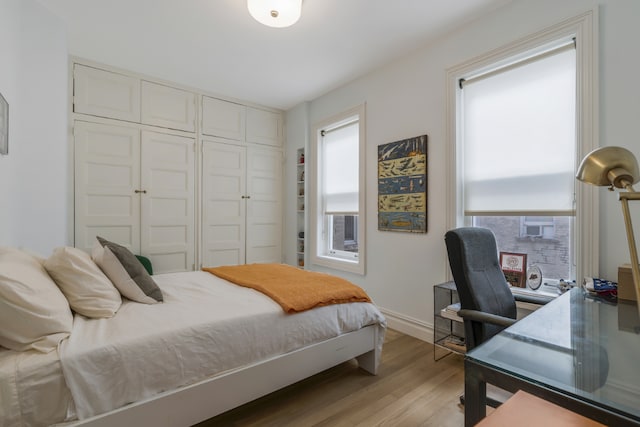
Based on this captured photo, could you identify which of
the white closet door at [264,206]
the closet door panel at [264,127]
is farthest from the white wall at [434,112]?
the white closet door at [264,206]

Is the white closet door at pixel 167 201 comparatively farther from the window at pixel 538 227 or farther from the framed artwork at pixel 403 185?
the window at pixel 538 227

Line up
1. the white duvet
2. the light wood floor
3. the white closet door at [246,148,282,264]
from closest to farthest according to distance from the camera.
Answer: the white duvet
the light wood floor
the white closet door at [246,148,282,264]

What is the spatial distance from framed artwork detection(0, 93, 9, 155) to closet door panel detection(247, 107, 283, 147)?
2.50 m

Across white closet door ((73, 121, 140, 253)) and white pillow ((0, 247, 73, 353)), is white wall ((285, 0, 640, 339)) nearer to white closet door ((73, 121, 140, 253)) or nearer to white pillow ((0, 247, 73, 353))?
white closet door ((73, 121, 140, 253))

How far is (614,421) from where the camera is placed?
1.93ft

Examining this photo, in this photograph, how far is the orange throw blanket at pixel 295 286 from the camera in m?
1.83

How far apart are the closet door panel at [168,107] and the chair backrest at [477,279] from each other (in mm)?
3295

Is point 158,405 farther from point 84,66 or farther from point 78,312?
point 84,66

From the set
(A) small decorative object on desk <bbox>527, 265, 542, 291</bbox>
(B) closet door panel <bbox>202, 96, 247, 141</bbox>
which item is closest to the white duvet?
(A) small decorative object on desk <bbox>527, 265, 542, 291</bbox>

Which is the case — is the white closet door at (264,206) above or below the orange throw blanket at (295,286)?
above

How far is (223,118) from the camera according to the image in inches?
153

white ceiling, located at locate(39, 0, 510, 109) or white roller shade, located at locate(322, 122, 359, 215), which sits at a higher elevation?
white ceiling, located at locate(39, 0, 510, 109)

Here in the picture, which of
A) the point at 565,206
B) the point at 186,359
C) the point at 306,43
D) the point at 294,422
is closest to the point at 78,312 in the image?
the point at 186,359

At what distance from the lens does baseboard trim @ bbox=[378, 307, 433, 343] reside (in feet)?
8.85
